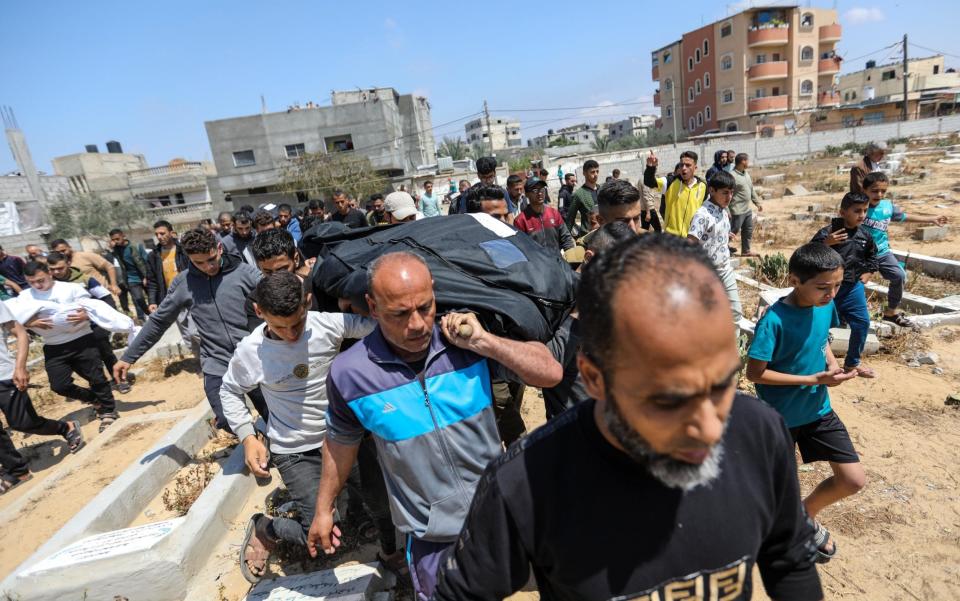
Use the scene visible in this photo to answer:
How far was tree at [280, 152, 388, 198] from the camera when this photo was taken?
30.2 metres

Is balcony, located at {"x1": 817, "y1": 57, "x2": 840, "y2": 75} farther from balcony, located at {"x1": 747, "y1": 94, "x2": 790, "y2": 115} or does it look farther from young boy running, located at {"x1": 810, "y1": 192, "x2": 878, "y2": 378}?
young boy running, located at {"x1": 810, "y1": 192, "x2": 878, "y2": 378}

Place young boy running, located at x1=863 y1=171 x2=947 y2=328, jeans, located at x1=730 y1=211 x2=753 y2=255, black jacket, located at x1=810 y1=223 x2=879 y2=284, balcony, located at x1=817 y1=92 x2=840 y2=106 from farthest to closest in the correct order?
balcony, located at x1=817 y1=92 x2=840 y2=106 < jeans, located at x1=730 y1=211 x2=753 y2=255 < young boy running, located at x1=863 y1=171 x2=947 y2=328 < black jacket, located at x1=810 y1=223 x2=879 y2=284

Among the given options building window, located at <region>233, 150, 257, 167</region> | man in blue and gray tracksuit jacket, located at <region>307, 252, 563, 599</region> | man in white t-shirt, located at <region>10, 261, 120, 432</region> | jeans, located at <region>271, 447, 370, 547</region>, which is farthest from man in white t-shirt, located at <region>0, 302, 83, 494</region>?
building window, located at <region>233, 150, 257, 167</region>

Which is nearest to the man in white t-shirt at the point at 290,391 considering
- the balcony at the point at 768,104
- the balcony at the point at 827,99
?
the balcony at the point at 768,104

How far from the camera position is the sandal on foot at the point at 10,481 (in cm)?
475

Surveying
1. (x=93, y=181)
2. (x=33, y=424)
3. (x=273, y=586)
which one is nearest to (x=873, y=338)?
(x=273, y=586)

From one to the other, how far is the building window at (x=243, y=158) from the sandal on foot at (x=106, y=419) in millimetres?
32243

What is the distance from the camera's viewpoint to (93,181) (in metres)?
40.8

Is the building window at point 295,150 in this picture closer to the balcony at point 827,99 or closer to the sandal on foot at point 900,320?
the sandal on foot at point 900,320

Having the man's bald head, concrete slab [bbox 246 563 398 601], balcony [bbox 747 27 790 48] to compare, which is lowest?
concrete slab [bbox 246 563 398 601]

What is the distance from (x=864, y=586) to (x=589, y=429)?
8.59 feet

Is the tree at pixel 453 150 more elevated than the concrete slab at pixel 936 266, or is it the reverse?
the tree at pixel 453 150

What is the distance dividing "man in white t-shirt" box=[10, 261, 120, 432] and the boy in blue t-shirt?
233 inches

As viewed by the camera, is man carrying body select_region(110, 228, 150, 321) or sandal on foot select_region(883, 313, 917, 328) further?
man carrying body select_region(110, 228, 150, 321)
